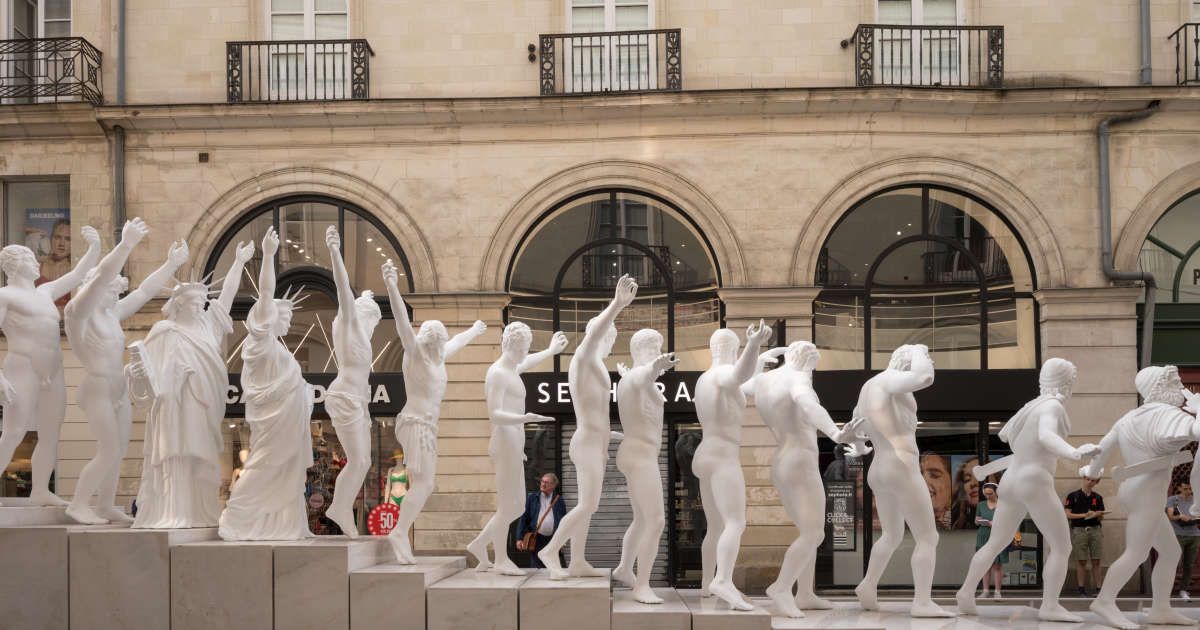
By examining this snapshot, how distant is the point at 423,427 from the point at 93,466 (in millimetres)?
2788

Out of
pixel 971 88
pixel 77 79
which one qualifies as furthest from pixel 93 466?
pixel 971 88

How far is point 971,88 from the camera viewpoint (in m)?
17.2

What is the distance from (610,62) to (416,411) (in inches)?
298

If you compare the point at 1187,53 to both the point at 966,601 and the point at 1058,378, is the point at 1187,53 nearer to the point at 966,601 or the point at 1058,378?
the point at 1058,378

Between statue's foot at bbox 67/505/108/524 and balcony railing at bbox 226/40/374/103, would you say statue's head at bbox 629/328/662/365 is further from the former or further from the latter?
balcony railing at bbox 226/40/374/103

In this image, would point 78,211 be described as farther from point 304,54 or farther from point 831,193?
point 831,193

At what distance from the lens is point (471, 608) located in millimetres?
10484

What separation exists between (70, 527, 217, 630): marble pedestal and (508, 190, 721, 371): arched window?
7817mm

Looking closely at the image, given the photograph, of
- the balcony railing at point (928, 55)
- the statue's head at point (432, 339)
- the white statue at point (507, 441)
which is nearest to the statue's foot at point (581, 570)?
the white statue at point (507, 441)

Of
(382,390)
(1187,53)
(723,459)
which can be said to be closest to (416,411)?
(723,459)

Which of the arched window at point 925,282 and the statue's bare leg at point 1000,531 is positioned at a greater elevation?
the arched window at point 925,282

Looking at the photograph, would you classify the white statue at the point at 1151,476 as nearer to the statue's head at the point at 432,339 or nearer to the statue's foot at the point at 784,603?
the statue's foot at the point at 784,603

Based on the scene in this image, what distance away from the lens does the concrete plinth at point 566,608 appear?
10.4 metres

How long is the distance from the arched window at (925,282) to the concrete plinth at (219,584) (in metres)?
8.96
